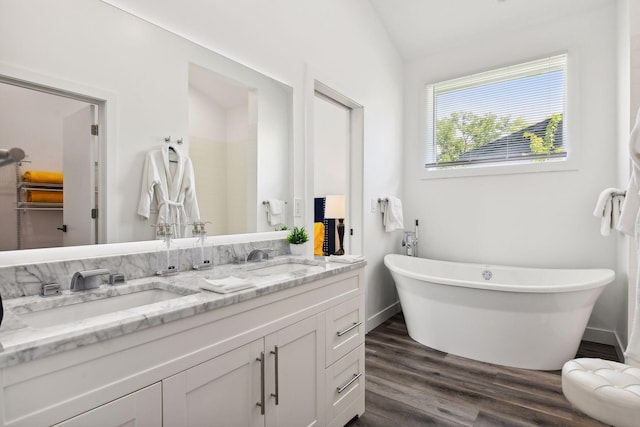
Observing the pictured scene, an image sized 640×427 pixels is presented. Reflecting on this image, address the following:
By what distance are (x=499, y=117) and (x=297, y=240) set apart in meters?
2.59

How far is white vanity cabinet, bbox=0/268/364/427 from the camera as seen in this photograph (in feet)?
2.58

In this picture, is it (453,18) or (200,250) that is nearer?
(200,250)

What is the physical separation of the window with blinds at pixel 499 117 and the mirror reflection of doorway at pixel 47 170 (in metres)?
3.31

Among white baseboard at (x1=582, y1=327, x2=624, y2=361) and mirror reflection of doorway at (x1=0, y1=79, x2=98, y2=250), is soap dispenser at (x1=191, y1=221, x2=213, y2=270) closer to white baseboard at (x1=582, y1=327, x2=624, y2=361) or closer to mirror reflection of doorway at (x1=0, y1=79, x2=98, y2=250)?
mirror reflection of doorway at (x1=0, y1=79, x2=98, y2=250)

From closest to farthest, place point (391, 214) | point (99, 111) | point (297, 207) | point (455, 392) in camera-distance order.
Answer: point (99, 111) → point (455, 392) → point (297, 207) → point (391, 214)

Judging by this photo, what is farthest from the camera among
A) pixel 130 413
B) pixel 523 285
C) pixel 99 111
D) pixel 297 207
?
pixel 523 285

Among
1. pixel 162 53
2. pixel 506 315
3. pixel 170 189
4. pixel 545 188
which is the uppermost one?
pixel 162 53

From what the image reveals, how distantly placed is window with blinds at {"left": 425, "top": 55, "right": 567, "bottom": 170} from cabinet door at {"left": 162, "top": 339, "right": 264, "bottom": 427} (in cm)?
317

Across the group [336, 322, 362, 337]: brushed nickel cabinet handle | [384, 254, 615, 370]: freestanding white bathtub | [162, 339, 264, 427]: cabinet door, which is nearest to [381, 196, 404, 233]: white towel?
[384, 254, 615, 370]: freestanding white bathtub

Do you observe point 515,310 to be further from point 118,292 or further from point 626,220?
point 118,292

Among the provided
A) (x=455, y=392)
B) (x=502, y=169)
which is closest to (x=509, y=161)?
(x=502, y=169)

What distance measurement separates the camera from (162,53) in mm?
1620

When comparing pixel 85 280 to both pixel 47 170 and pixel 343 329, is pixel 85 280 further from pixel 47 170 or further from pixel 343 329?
pixel 343 329

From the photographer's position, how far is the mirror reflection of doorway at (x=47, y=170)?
1199 mm
